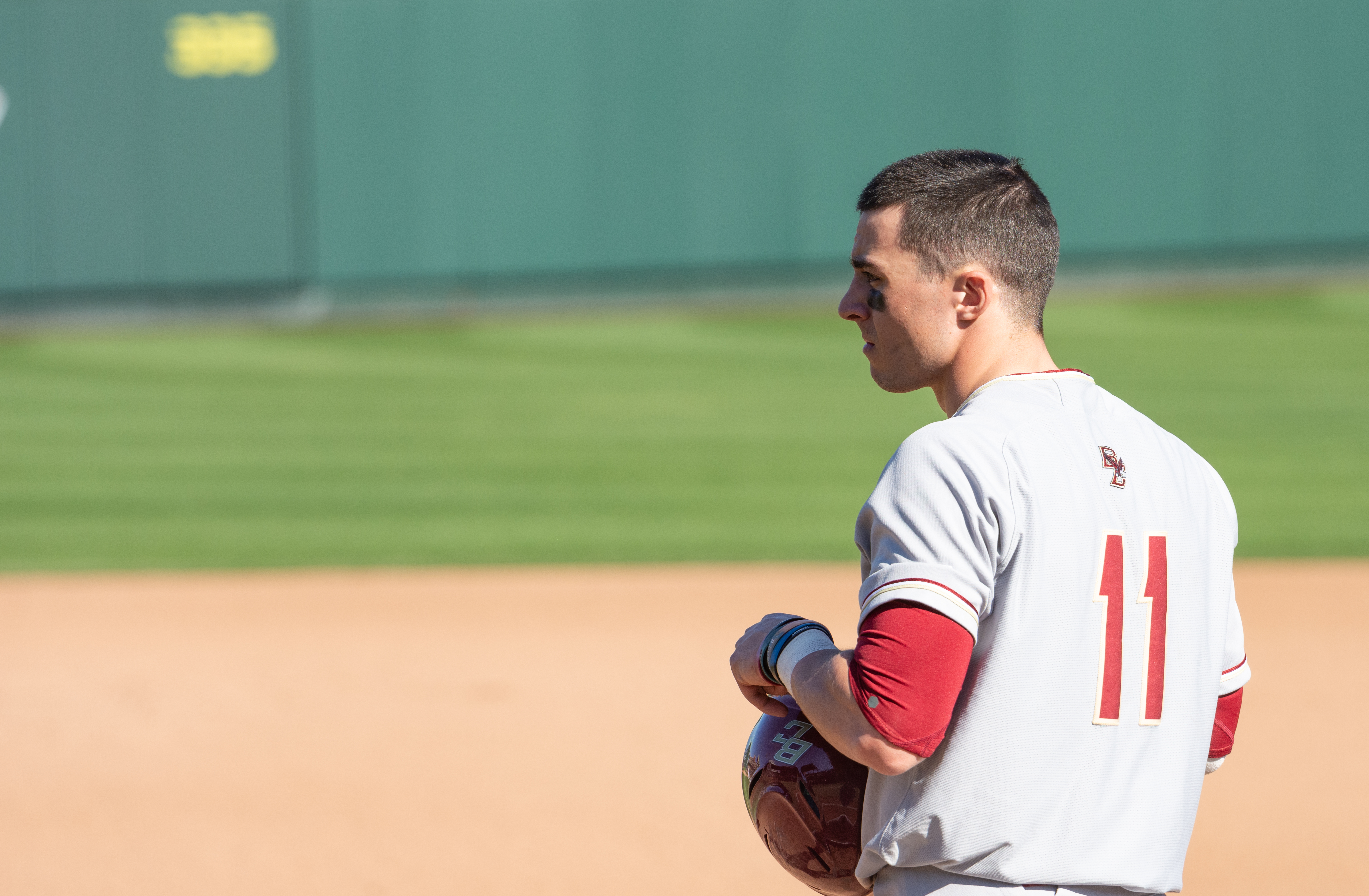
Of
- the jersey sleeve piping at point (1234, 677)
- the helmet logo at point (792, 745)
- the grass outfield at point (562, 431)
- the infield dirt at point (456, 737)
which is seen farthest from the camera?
the grass outfield at point (562, 431)

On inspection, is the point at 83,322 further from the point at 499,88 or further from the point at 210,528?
the point at 210,528

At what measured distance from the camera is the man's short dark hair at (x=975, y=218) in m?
1.95

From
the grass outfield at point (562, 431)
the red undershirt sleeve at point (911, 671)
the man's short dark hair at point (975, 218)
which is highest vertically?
the man's short dark hair at point (975, 218)

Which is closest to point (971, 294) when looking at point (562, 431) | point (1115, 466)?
point (1115, 466)

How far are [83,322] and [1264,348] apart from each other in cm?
1703

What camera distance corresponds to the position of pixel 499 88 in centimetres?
2062

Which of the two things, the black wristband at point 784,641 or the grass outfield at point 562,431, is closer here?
the black wristband at point 784,641

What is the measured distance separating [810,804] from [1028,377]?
2.74ft

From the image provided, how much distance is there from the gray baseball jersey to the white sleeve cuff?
0.16 metres

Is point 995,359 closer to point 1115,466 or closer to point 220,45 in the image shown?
point 1115,466

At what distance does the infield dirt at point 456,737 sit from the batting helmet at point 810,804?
243 cm

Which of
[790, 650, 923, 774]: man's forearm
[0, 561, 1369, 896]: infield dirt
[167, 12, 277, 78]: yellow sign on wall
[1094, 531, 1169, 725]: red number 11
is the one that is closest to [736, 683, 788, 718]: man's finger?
[790, 650, 923, 774]: man's forearm

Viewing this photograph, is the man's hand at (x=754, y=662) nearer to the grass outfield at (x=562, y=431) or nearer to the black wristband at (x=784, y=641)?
the black wristband at (x=784, y=641)

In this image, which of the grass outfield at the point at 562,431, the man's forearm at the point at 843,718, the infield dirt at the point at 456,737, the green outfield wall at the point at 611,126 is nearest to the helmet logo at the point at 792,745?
the man's forearm at the point at 843,718
